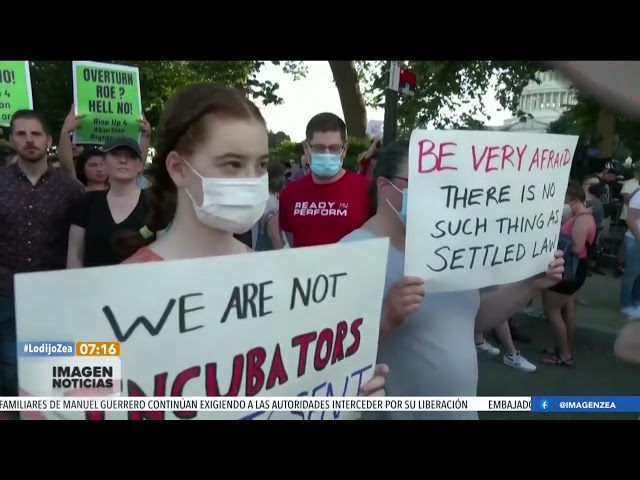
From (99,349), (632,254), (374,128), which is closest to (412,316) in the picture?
(374,128)

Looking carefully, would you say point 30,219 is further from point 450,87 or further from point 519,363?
point 519,363

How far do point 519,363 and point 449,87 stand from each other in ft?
3.99

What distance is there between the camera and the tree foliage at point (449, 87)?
2.42 meters

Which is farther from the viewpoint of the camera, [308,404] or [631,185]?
[631,185]

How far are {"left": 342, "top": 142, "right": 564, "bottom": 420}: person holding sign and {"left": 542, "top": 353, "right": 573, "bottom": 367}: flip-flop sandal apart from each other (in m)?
0.36

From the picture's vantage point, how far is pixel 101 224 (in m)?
2.30

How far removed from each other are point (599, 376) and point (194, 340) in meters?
1.77

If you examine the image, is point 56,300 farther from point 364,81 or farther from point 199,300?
point 364,81

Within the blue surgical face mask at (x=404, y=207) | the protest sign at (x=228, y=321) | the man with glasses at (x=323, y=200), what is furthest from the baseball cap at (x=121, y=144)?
the blue surgical face mask at (x=404, y=207)

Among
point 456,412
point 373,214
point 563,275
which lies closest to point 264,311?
point 373,214

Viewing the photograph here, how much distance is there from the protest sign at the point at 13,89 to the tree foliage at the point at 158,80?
0.03 meters

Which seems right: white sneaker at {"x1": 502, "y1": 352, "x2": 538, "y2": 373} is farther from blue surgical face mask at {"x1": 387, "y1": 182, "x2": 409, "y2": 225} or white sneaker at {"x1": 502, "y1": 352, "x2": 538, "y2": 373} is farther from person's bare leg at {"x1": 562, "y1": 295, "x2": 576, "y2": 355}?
blue surgical face mask at {"x1": 387, "y1": 182, "x2": 409, "y2": 225}

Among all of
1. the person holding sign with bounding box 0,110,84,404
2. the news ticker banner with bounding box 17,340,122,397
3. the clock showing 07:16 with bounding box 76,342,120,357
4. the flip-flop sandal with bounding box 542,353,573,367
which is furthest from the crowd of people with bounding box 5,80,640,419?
the flip-flop sandal with bounding box 542,353,573,367

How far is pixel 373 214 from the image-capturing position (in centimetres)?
236
